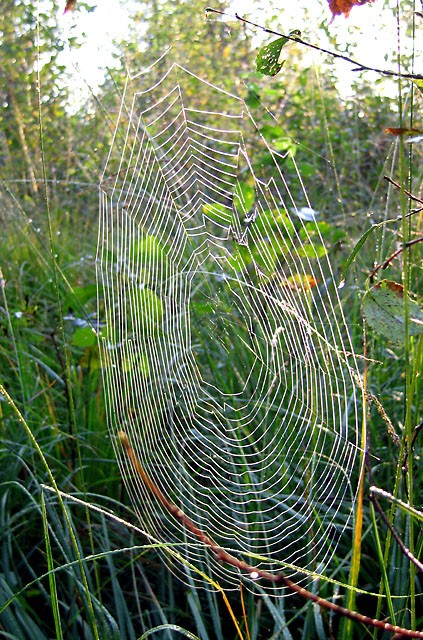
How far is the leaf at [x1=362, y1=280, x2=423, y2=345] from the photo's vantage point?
964 millimetres

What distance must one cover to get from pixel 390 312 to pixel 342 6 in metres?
0.39

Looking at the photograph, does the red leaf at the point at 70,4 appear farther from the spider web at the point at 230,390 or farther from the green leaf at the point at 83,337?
the green leaf at the point at 83,337

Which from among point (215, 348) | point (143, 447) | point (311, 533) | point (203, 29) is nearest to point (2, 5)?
point (203, 29)

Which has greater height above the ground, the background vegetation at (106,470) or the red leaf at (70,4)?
the red leaf at (70,4)

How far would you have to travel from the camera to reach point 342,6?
1.00 metres

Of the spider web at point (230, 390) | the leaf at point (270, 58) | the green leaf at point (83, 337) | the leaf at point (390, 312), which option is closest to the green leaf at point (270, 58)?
the leaf at point (270, 58)

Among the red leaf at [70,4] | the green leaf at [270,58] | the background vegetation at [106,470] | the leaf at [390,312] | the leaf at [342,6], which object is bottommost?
the background vegetation at [106,470]

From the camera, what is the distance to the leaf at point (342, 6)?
99 centimetres

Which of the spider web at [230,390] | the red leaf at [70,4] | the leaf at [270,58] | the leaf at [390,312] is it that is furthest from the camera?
the spider web at [230,390]

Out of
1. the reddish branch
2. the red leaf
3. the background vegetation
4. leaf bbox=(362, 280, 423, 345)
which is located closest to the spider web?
the background vegetation

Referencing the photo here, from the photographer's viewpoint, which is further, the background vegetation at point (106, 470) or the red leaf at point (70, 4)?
the background vegetation at point (106, 470)

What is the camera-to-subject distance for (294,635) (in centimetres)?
189

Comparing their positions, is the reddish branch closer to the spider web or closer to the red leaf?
the red leaf

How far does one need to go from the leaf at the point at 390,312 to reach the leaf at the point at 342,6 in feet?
1.12
